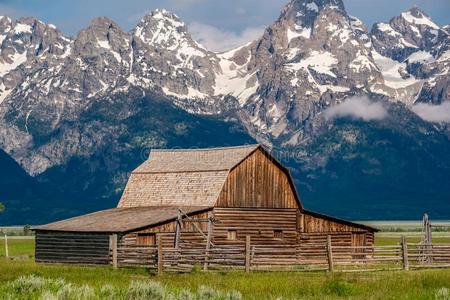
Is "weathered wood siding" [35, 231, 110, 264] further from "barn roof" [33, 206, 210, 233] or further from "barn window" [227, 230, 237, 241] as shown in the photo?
"barn window" [227, 230, 237, 241]

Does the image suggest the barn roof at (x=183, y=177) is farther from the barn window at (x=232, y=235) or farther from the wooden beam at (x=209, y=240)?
the wooden beam at (x=209, y=240)

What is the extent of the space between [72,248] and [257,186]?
506 inches

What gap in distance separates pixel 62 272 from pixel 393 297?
61.2 feet

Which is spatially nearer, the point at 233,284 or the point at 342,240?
the point at 233,284

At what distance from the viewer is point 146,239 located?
54312mm

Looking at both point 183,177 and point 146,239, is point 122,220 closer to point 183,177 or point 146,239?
point 146,239

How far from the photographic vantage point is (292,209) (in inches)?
2467

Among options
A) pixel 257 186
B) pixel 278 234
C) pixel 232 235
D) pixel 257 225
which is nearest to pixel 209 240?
pixel 232 235

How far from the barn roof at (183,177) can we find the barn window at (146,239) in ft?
17.0

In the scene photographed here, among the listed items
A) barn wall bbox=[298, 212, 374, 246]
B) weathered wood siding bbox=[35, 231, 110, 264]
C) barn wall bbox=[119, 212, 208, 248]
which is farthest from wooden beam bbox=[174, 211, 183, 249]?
barn wall bbox=[298, 212, 374, 246]

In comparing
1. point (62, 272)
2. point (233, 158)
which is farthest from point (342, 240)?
point (62, 272)

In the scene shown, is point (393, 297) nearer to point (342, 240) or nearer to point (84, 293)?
point (84, 293)

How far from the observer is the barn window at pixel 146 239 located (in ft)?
176

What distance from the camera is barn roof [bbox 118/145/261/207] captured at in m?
59.8
